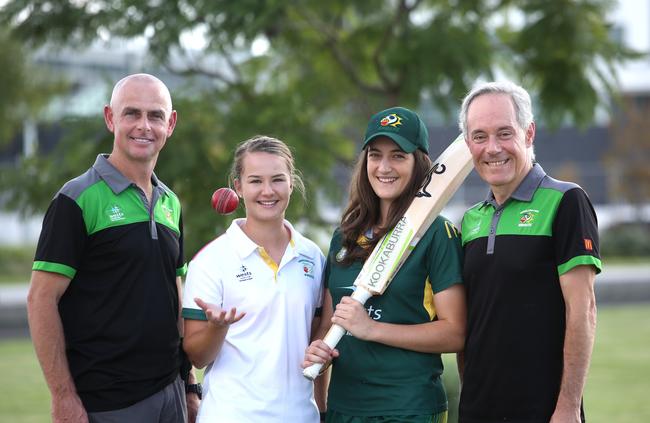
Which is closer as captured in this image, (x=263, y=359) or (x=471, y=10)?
(x=263, y=359)

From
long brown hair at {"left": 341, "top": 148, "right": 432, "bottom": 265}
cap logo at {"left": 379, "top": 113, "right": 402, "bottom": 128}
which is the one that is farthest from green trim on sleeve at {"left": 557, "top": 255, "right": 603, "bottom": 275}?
cap logo at {"left": 379, "top": 113, "right": 402, "bottom": 128}

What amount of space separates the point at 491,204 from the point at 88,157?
558 cm

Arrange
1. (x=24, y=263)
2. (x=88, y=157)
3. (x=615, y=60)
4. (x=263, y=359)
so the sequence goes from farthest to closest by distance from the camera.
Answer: (x=24, y=263)
(x=615, y=60)
(x=88, y=157)
(x=263, y=359)

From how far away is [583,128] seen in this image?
8.93 metres

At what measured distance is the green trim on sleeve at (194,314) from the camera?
3.42 metres

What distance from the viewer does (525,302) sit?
130 inches

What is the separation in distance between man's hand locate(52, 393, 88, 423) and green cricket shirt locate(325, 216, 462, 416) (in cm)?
104

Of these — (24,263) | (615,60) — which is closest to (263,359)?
(615,60)

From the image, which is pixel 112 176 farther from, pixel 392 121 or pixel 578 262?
pixel 578 262

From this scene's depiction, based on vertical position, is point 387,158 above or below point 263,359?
above

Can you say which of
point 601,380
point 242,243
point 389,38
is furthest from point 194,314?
point 601,380

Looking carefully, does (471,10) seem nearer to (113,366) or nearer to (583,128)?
(583,128)

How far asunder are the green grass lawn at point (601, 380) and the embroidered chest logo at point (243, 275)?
221 centimetres

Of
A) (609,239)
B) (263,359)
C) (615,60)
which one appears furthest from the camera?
(609,239)
